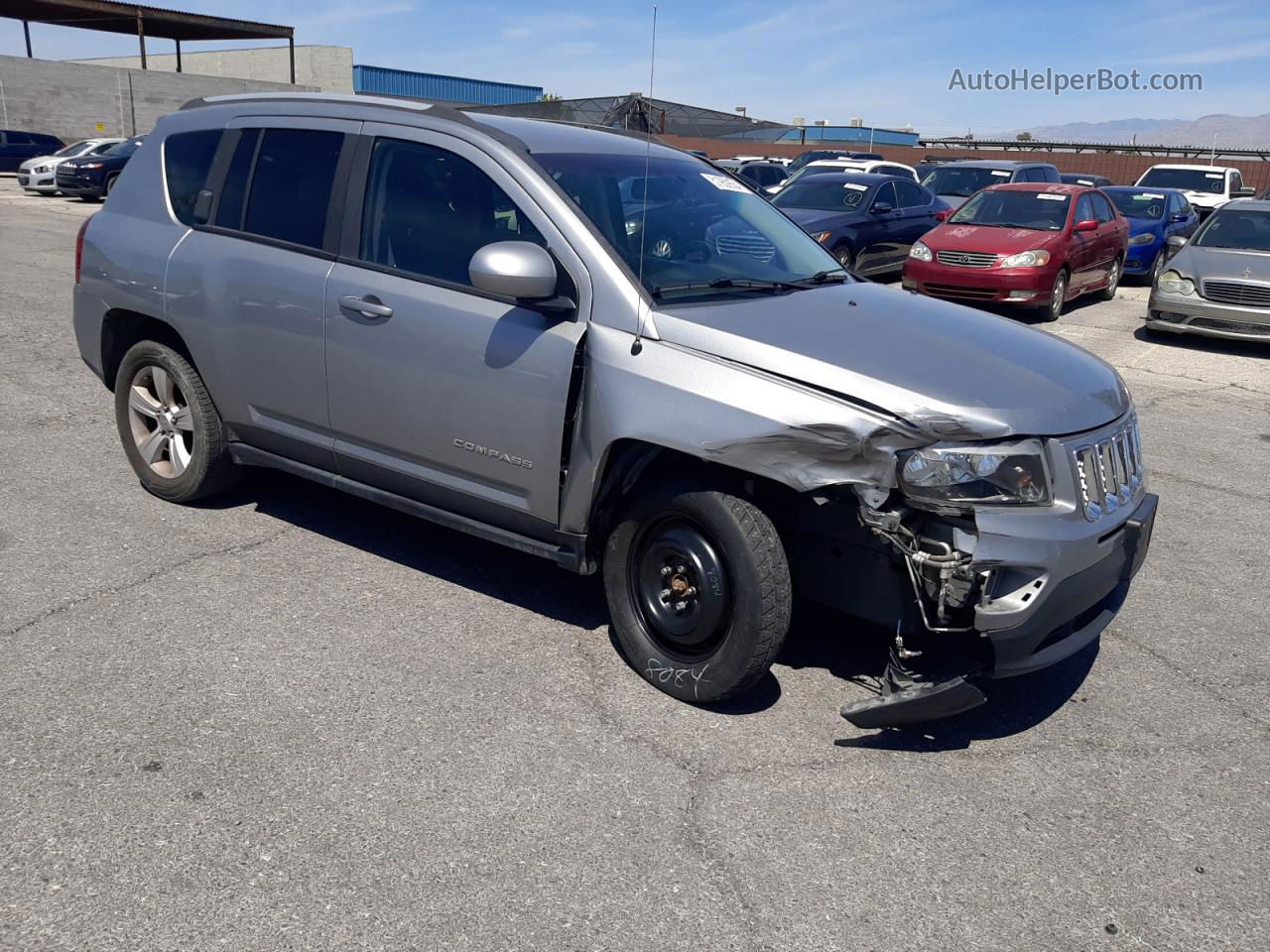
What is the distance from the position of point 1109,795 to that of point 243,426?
12.6 ft

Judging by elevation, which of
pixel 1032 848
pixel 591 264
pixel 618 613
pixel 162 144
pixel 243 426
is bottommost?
pixel 1032 848

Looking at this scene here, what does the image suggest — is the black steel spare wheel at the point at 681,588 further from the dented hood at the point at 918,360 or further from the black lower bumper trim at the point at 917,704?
the dented hood at the point at 918,360

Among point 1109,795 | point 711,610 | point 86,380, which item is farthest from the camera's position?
point 86,380

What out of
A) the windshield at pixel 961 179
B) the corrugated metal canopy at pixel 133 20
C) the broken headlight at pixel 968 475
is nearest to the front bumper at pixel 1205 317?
the windshield at pixel 961 179

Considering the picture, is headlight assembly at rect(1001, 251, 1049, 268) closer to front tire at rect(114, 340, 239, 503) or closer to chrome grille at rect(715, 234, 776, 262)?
chrome grille at rect(715, 234, 776, 262)

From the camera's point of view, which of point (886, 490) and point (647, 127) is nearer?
point (886, 490)

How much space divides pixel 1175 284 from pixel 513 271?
1059cm

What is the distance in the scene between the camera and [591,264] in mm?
3822

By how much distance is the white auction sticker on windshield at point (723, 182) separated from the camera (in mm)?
4875

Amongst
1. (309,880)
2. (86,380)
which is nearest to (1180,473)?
(309,880)

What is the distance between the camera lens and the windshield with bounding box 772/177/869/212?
1497 centimetres

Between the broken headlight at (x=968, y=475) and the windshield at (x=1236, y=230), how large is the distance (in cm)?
1080

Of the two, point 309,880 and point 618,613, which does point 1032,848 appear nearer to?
point 618,613

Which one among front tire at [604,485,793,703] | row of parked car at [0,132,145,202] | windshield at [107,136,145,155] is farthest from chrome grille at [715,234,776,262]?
windshield at [107,136,145,155]
